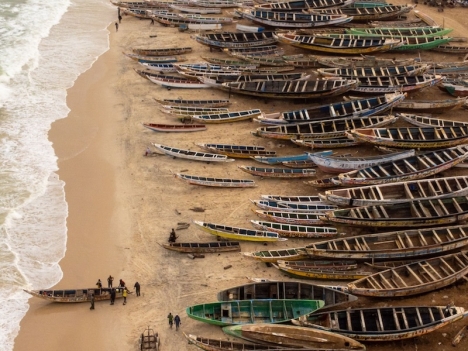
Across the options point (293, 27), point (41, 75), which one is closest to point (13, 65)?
point (41, 75)

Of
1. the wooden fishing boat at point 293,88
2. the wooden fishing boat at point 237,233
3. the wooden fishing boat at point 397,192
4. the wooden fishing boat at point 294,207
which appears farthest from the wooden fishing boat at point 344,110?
the wooden fishing boat at point 237,233

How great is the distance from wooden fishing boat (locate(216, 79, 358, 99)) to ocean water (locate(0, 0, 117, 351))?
40.8 ft

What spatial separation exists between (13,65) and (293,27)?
23041 millimetres

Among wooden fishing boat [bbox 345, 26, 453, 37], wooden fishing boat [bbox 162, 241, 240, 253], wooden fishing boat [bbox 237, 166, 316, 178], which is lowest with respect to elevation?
wooden fishing boat [bbox 162, 241, 240, 253]

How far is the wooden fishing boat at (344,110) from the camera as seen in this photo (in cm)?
4581

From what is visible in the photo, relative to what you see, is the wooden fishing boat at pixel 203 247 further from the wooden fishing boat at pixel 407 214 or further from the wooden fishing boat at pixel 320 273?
the wooden fishing boat at pixel 407 214

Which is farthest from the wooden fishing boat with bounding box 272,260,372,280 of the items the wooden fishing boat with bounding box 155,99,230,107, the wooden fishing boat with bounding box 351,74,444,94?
the wooden fishing boat with bounding box 155,99,230,107

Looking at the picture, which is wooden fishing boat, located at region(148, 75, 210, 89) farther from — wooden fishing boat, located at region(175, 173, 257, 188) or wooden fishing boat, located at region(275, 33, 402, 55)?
wooden fishing boat, located at region(175, 173, 257, 188)

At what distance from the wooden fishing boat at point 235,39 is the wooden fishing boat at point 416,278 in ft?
96.5

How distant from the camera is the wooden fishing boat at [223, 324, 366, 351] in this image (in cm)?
2888

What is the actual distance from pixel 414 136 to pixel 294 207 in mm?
9886

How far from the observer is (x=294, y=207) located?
125 ft

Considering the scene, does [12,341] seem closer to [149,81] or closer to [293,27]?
[149,81]

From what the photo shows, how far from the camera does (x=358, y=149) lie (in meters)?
44.2
